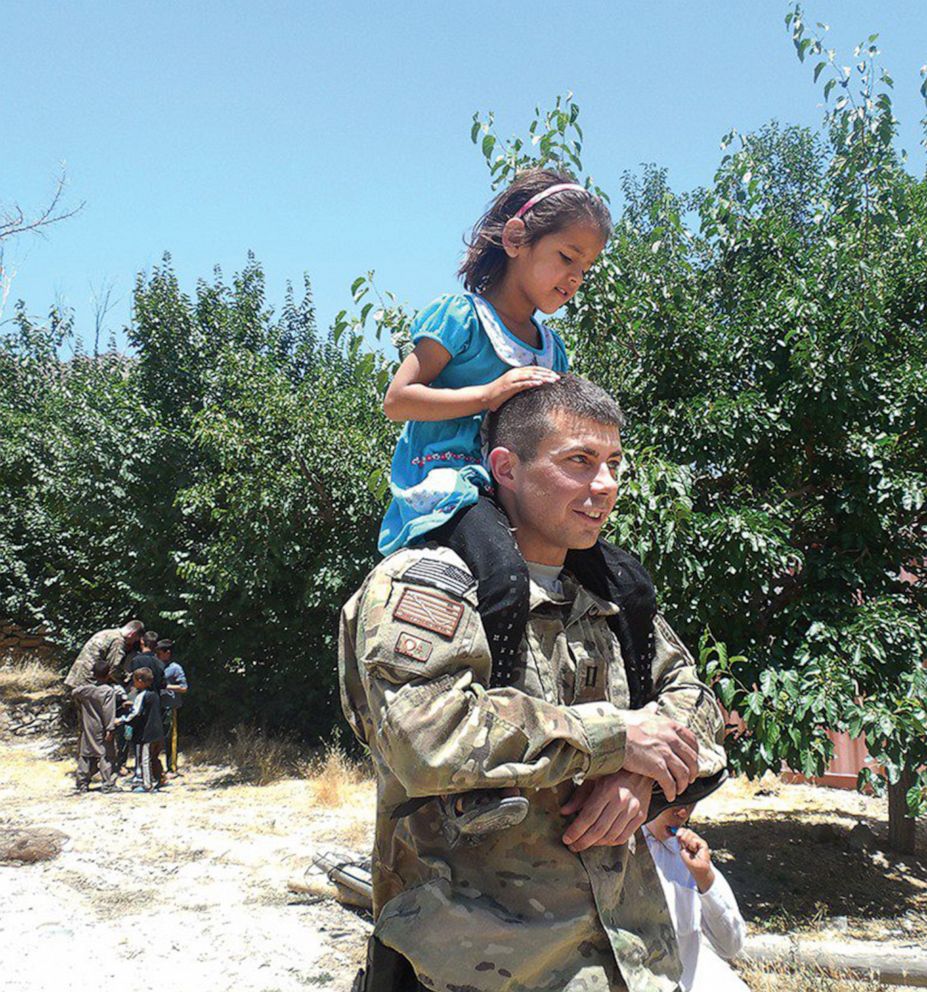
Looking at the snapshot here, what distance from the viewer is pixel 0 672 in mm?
19188

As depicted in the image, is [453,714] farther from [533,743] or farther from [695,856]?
[695,856]

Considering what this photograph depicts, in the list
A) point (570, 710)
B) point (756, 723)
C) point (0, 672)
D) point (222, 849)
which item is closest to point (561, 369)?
point (570, 710)

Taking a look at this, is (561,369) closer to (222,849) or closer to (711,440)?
(711,440)

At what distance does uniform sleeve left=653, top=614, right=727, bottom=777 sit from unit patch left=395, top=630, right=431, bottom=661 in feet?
1.90

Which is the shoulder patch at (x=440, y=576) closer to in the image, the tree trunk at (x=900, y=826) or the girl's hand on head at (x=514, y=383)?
the girl's hand on head at (x=514, y=383)

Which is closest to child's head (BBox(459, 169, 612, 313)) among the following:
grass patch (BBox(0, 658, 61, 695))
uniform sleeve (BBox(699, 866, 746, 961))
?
uniform sleeve (BBox(699, 866, 746, 961))

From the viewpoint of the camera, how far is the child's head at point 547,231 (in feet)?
7.45

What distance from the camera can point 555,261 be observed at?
2.30 meters

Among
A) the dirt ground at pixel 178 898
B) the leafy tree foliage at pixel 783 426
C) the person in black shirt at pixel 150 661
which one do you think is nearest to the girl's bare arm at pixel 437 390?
the leafy tree foliage at pixel 783 426

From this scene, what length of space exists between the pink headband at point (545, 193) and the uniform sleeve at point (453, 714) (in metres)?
1.06

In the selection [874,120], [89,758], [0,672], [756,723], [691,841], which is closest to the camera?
[691,841]

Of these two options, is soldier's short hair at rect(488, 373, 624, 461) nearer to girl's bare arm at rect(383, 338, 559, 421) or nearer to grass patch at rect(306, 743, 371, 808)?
girl's bare arm at rect(383, 338, 559, 421)

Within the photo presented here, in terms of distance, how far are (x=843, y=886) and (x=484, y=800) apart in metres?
6.89

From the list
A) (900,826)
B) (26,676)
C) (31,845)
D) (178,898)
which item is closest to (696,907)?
(178,898)
